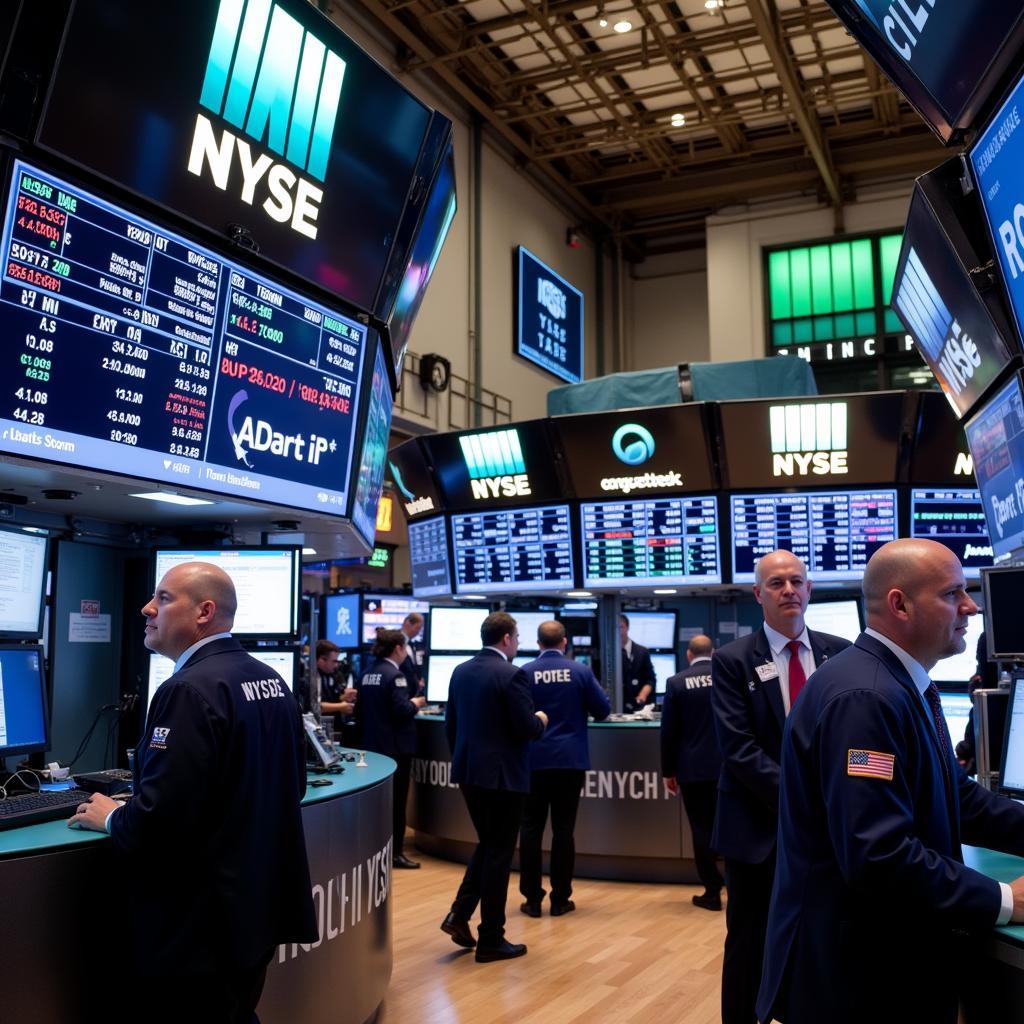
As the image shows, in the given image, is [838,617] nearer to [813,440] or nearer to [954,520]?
[954,520]

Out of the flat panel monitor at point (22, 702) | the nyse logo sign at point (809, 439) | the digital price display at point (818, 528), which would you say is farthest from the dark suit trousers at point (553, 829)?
the flat panel monitor at point (22, 702)

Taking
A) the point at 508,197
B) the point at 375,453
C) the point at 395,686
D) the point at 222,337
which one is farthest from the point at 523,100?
the point at 222,337

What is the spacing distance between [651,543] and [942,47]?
14.0ft

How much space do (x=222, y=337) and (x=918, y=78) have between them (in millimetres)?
2340

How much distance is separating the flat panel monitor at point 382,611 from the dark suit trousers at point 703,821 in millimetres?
5025

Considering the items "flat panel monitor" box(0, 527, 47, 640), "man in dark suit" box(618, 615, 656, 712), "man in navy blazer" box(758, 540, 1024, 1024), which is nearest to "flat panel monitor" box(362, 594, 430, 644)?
"man in dark suit" box(618, 615, 656, 712)

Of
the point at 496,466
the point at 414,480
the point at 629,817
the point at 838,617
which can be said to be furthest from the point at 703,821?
the point at 414,480

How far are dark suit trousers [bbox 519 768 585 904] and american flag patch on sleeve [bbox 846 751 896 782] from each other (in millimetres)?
4200

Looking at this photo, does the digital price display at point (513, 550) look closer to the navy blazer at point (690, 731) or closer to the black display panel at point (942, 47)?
the navy blazer at point (690, 731)

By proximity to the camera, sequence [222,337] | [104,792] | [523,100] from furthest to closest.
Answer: [523,100] < [222,337] < [104,792]

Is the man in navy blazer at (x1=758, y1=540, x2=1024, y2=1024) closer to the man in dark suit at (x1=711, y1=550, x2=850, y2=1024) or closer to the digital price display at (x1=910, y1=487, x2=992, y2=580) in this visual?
the man in dark suit at (x1=711, y1=550, x2=850, y2=1024)

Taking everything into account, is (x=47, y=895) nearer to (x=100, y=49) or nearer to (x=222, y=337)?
(x=222, y=337)

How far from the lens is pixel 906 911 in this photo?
1.73 metres

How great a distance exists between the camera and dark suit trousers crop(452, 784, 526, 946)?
4.73 m
